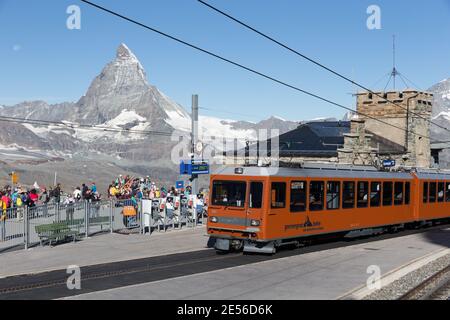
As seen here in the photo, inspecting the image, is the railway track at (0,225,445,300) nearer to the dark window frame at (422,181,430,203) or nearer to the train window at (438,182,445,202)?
the dark window frame at (422,181,430,203)

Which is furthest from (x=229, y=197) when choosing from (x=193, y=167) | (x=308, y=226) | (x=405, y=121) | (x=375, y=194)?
(x=405, y=121)

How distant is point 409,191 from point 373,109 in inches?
1407

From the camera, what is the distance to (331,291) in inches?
503

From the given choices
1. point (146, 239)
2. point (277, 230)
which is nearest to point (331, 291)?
point (277, 230)

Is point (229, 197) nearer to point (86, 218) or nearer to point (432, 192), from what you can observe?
point (86, 218)

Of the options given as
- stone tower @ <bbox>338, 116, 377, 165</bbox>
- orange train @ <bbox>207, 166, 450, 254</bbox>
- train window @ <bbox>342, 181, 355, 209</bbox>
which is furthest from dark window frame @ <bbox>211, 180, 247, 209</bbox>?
stone tower @ <bbox>338, 116, 377, 165</bbox>

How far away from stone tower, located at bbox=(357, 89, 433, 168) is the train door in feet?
130

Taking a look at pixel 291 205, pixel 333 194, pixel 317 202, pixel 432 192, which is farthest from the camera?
pixel 432 192

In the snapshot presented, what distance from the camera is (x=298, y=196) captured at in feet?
59.4

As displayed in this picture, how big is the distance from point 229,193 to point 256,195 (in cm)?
98

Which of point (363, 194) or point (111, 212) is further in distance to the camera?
point (111, 212)

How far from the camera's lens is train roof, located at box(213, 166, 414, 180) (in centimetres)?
1717

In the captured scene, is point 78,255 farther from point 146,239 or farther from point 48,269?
point 146,239
